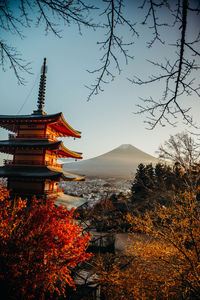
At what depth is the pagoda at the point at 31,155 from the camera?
10188 millimetres

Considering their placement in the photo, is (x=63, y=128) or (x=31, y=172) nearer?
(x=31, y=172)

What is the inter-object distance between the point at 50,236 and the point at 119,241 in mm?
8302

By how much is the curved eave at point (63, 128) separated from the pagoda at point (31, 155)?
10 centimetres

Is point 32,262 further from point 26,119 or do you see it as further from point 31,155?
point 26,119

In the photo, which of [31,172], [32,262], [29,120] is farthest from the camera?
[29,120]

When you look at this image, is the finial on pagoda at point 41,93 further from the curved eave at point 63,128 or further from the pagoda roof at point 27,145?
the pagoda roof at point 27,145

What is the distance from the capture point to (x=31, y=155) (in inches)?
433

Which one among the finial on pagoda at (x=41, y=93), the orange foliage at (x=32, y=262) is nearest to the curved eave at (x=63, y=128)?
the finial on pagoda at (x=41, y=93)

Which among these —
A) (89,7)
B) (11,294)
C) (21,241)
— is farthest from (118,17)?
(11,294)

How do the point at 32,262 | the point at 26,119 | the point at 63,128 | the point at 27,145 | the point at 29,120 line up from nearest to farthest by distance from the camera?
1. the point at 32,262
2. the point at 27,145
3. the point at 26,119
4. the point at 29,120
5. the point at 63,128

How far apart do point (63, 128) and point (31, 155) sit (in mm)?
3626

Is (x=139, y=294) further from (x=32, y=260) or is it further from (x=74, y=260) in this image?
(x=32, y=260)

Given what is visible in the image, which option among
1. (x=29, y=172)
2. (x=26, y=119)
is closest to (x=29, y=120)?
(x=26, y=119)

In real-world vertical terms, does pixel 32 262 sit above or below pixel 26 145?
below
